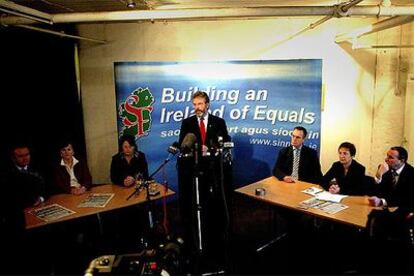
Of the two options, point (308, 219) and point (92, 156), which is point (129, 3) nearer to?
point (92, 156)

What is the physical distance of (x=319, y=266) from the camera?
10.9 feet

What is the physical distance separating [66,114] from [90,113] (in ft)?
1.62

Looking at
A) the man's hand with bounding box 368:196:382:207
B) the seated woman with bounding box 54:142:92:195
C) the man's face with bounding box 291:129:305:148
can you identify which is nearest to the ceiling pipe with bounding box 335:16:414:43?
the man's face with bounding box 291:129:305:148

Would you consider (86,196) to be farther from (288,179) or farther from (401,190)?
(401,190)

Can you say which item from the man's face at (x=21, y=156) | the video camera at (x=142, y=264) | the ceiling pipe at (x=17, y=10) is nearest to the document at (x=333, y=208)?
the video camera at (x=142, y=264)

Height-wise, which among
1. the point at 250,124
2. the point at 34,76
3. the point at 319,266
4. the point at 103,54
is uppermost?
the point at 103,54

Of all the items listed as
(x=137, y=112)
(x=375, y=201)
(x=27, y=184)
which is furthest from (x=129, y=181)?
(x=375, y=201)

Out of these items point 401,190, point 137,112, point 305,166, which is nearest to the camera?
point 401,190

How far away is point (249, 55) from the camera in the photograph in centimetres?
516

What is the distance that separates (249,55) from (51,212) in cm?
348

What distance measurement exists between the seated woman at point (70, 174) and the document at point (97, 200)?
0.64ft

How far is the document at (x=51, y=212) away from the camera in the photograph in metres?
3.02

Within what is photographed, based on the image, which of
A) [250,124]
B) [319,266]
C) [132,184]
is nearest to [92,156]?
[132,184]

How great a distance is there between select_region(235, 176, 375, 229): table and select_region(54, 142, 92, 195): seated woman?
1.74 metres
